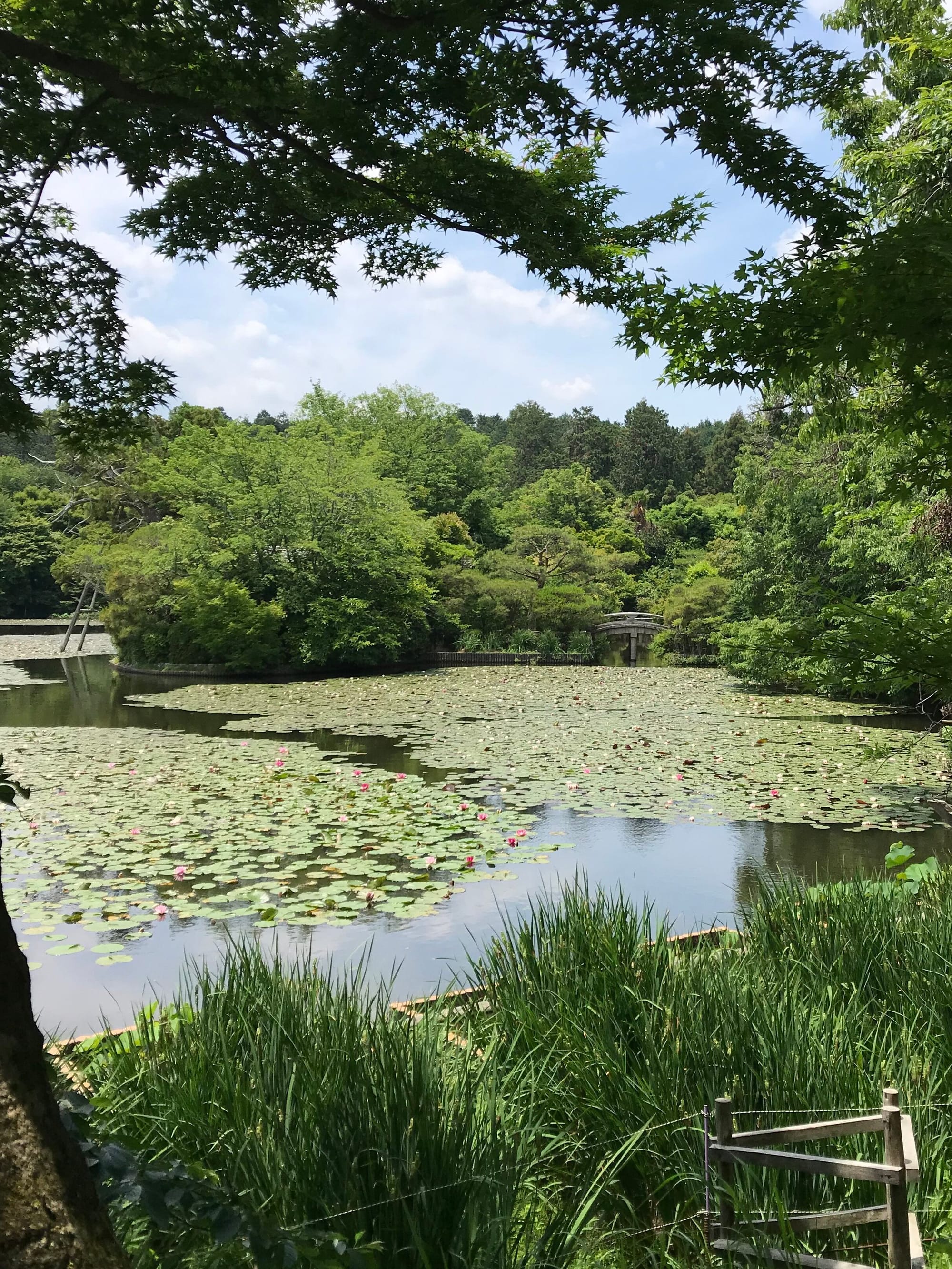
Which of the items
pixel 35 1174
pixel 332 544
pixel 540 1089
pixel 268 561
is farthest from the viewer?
pixel 332 544

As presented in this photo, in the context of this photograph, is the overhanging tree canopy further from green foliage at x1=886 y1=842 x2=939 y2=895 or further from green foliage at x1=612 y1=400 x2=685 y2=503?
green foliage at x1=612 y1=400 x2=685 y2=503

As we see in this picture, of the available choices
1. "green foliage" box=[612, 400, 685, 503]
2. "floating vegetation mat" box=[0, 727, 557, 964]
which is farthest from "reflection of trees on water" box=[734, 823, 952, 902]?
"green foliage" box=[612, 400, 685, 503]

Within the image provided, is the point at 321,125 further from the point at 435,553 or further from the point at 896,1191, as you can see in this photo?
the point at 435,553

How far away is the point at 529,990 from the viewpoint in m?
2.93

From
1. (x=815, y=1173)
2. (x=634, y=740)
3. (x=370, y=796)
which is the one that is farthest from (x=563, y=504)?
(x=815, y=1173)

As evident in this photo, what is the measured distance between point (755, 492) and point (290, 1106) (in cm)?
1237

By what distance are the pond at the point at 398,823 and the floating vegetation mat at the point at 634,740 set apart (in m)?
0.05

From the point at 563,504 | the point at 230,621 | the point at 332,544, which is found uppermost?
the point at 563,504

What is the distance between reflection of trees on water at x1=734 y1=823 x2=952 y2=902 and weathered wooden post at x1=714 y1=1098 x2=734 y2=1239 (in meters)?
3.69

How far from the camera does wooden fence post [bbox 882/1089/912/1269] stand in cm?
148

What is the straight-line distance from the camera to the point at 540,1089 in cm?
237

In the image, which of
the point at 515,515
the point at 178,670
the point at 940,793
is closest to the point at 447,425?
the point at 515,515

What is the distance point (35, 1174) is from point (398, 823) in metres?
5.30

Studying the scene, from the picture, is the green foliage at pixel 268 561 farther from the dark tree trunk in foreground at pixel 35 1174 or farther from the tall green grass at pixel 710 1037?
the dark tree trunk in foreground at pixel 35 1174
